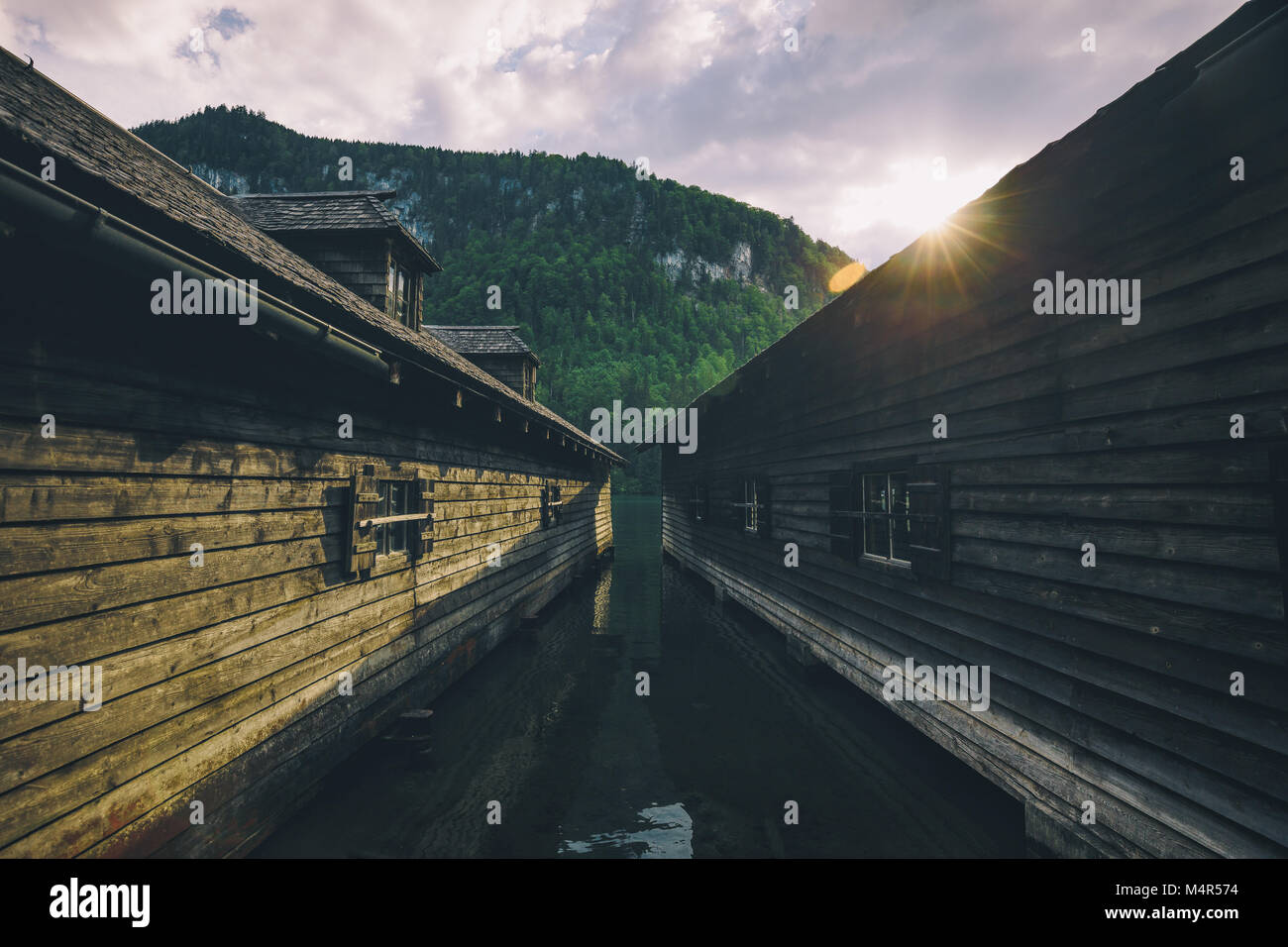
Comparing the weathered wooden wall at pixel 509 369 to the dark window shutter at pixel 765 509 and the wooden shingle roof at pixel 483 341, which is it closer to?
the wooden shingle roof at pixel 483 341

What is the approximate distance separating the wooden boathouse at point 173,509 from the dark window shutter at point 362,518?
0.02m

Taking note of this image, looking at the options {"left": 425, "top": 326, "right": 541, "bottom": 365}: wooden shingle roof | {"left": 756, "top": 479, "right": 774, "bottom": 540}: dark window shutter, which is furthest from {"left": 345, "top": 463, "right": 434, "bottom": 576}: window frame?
{"left": 425, "top": 326, "right": 541, "bottom": 365}: wooden shingle roof

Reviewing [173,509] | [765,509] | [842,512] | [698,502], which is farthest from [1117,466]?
[698,502]

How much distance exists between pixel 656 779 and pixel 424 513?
369cm

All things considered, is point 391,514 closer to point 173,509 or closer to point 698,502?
point 173,509

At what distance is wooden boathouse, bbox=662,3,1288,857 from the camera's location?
248 cm

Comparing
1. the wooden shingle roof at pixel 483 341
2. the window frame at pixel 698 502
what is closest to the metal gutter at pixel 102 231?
the window frame at pixel 698 502

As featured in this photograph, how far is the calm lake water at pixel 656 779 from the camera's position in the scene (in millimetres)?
3820

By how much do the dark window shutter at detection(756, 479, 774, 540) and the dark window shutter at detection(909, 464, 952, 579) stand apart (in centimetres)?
396

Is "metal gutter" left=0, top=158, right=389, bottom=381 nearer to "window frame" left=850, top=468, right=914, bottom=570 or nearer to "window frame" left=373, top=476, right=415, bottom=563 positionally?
"window frame" left=373, top=476, right=415, bottom=563

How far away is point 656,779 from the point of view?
4.77 m


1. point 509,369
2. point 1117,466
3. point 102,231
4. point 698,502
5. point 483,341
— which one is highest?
point 483,341

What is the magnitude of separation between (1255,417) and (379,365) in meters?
5.52
